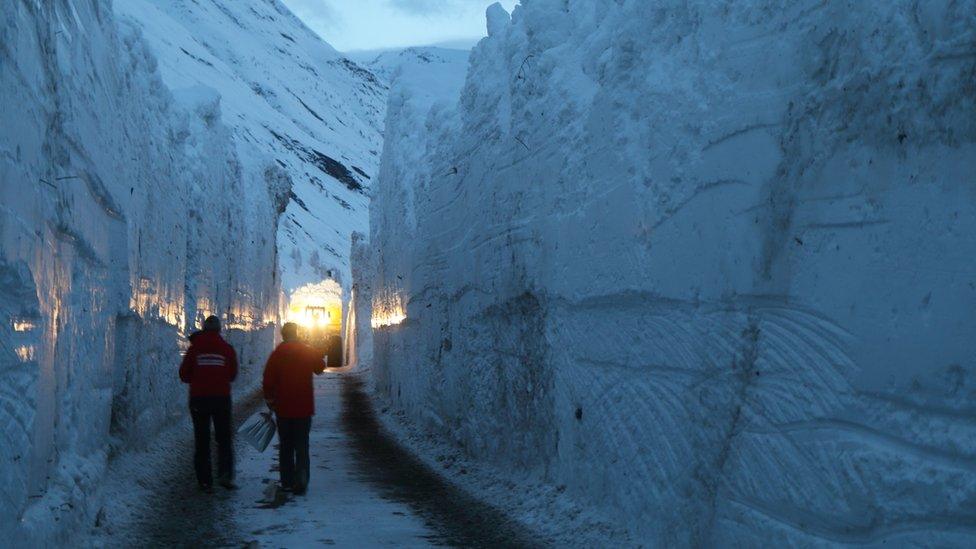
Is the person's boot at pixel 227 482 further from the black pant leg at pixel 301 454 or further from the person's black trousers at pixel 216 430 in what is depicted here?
the black pant leg at pixel 301 454

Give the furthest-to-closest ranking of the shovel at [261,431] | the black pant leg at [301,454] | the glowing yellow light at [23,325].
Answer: the shovel at [261,431]
the black pant leg at [301,454]
the glowing yellow light at [23,325]

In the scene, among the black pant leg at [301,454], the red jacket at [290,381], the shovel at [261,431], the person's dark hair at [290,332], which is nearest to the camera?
the black pant leg at [301,454]

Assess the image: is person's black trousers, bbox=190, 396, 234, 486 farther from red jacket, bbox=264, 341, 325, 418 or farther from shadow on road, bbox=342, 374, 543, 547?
shadow on road, bbox=342, 374, 543, 547

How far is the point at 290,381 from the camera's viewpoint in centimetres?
867

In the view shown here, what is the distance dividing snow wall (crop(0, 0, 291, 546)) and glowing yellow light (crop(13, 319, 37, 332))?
0.07ft

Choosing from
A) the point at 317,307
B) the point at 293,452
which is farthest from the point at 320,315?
the point at 293,452

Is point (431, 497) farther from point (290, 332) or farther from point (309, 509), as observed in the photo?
point (290, 332)

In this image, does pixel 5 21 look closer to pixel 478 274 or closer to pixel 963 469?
pixel 963 469

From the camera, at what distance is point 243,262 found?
79.2 ft

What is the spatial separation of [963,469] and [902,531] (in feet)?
1.22

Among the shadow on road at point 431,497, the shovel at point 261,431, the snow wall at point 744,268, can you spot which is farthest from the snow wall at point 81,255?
the snow wall at point 744,268

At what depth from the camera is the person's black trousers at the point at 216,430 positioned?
866cm

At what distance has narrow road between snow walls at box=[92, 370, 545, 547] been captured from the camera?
6.61 meters

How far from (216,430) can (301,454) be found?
0.87 m
